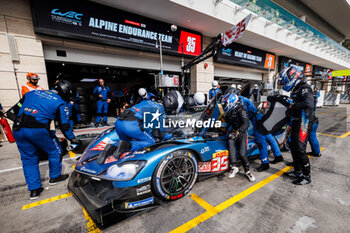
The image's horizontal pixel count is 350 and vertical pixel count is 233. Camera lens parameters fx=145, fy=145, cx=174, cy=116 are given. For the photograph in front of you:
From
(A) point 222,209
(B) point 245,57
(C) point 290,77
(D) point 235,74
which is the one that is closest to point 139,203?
(A) point 222,209

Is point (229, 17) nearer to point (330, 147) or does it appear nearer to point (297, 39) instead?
point (330, 147)

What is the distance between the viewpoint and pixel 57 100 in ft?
7.20

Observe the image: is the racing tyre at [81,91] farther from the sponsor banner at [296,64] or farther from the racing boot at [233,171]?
the sponsor banner at [296,64]

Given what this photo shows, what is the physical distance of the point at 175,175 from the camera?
1.85 m

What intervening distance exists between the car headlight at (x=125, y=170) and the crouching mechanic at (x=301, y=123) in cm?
231

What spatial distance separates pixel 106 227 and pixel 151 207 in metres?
0.47

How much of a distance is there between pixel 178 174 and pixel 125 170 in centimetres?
67

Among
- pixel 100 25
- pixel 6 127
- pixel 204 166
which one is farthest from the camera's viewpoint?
pixel 100 25

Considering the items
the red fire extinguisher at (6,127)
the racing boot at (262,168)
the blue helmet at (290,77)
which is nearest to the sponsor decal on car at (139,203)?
the racing boot at (262,168)

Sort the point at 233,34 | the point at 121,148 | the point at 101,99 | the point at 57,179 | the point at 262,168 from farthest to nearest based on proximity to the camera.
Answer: the point at 101,99 → the point at 233,34 → the point at 262,168 → the point at 57,179 → the point at 121,148

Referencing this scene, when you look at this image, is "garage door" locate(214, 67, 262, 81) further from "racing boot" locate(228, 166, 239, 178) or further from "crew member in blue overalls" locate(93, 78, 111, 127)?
"racing boot" locate(228, 166, 239, 178)

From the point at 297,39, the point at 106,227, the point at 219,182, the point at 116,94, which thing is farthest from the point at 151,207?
the point at 297,39

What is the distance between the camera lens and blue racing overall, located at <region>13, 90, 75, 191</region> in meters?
1.99

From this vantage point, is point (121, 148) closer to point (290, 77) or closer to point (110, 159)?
point (110, 159)
